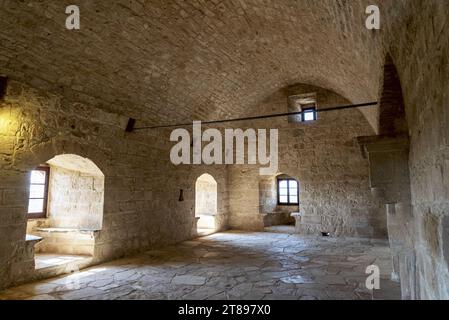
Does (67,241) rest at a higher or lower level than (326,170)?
lower

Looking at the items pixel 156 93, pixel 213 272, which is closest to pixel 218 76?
pixel 156 93

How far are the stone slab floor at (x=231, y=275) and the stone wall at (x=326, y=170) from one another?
1.29m

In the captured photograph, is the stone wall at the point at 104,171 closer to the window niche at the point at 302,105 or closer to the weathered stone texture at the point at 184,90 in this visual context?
the weathered stone texture at the point at 184,90

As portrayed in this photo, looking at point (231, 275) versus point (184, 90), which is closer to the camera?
point (231, 275)

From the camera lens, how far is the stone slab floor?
11.0 ft

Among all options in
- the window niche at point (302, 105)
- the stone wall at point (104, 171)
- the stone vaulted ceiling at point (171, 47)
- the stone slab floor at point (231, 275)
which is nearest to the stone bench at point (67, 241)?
the stone wall at point (104, 171)

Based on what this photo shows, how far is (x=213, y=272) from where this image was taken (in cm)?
434

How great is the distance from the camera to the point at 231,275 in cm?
418

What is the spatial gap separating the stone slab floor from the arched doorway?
217cm

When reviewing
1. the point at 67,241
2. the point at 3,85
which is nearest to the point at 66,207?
the point at 67,241

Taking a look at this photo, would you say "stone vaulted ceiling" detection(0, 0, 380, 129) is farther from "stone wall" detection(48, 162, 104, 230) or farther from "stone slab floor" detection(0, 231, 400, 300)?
"stone slab floor" detection(0, 231, 400, 300)

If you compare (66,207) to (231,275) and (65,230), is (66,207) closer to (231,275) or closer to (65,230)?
(65,230)

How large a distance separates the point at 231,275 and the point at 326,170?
200 inches

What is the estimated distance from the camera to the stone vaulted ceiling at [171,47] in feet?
11.1
